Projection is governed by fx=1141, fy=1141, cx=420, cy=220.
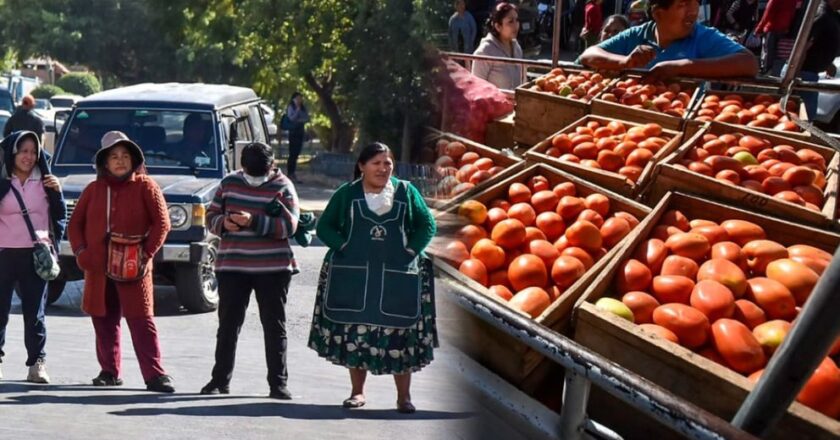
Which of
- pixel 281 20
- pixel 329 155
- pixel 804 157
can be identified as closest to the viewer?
pixel 804 157

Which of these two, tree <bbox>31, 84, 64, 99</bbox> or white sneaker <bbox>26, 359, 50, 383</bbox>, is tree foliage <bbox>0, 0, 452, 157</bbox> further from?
tree <bbox>31, 84, 64, 99</bbox>

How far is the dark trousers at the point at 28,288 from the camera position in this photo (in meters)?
5.00

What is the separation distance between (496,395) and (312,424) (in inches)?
140

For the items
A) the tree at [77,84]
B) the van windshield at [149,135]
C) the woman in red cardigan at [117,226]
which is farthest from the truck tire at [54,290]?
the tree at [77,84]

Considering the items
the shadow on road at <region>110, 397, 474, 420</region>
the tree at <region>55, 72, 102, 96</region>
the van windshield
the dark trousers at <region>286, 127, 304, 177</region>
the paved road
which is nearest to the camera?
the paved road

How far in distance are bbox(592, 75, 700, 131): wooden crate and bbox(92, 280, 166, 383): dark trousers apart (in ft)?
13.1

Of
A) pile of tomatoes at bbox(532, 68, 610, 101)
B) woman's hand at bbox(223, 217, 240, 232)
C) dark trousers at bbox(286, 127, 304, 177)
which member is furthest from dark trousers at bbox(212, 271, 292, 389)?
dark trousers at bbox(286, 127, 304, 177)

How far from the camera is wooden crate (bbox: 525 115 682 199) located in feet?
3.16

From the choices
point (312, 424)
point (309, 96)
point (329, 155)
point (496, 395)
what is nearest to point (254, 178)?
point (312, 424)

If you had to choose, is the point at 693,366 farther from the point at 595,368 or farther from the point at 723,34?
the point at 723,34

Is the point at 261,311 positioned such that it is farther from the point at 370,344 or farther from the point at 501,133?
the point at 501,133

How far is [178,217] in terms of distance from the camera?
666 cm

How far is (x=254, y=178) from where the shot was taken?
439 centimetres

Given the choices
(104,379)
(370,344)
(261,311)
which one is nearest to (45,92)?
(104,379)
